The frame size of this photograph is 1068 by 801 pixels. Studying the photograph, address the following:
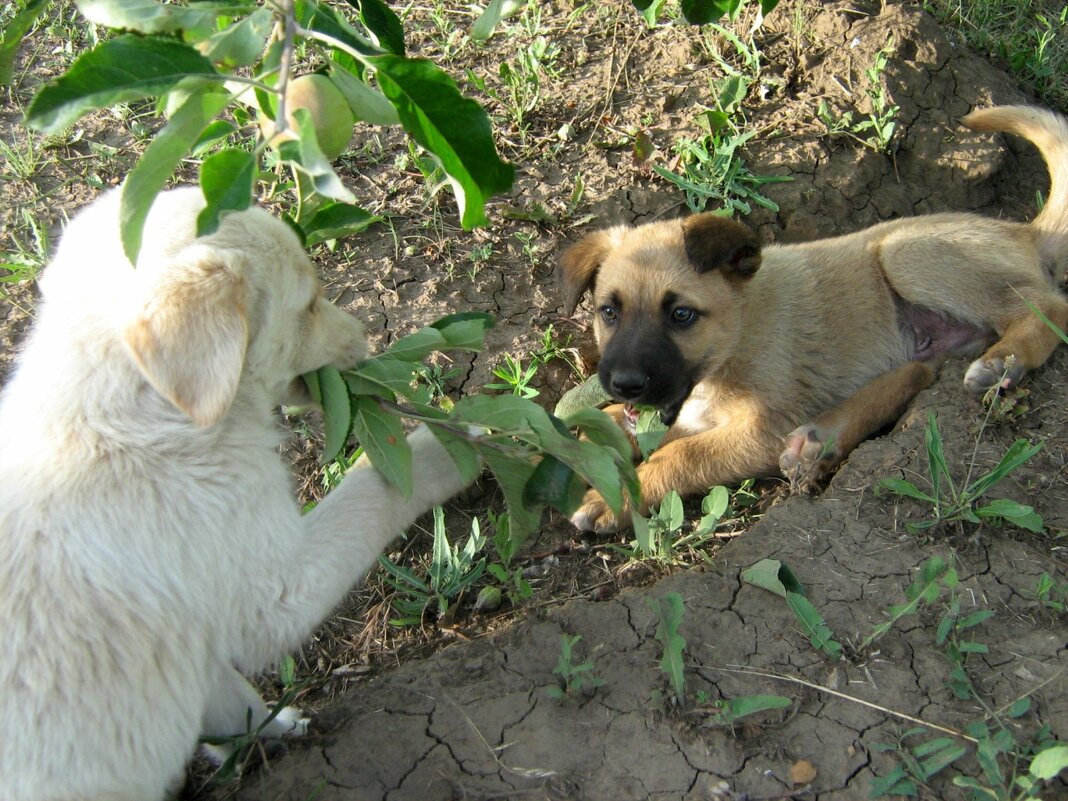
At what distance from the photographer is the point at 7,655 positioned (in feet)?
7.83

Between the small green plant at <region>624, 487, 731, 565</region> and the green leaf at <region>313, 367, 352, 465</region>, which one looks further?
the small green plant at <region>624, 487, 731, 565</region>

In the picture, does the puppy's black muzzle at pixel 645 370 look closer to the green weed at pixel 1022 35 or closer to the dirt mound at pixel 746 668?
the dirt mound at pixel 746 668

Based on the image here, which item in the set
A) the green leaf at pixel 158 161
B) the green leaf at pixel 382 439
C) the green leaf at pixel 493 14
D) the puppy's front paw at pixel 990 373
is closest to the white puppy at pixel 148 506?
the green leaf at pixel 382 439

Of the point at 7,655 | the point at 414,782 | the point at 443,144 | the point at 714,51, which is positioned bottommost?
the point at 414,782

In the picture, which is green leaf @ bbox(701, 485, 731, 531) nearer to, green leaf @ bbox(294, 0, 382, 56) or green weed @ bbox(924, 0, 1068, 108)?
green leaf @ bbox(294, 0, 382, 56)

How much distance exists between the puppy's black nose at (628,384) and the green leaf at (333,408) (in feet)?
4.34

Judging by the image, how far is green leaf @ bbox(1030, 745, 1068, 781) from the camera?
2293 millimetres

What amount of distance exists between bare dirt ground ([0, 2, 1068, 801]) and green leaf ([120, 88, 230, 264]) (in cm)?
174

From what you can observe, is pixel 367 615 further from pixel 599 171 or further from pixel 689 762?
pixel 599 171

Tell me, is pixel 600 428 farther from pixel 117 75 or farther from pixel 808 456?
pixel 117 75

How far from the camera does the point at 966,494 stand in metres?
3.24

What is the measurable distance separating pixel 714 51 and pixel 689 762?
405cm

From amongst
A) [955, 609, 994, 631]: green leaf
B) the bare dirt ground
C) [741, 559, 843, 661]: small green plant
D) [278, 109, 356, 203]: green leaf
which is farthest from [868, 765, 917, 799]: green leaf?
[278, 109, 356, 203]: green leaf

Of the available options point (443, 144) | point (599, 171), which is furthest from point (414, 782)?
point (599, 171)
